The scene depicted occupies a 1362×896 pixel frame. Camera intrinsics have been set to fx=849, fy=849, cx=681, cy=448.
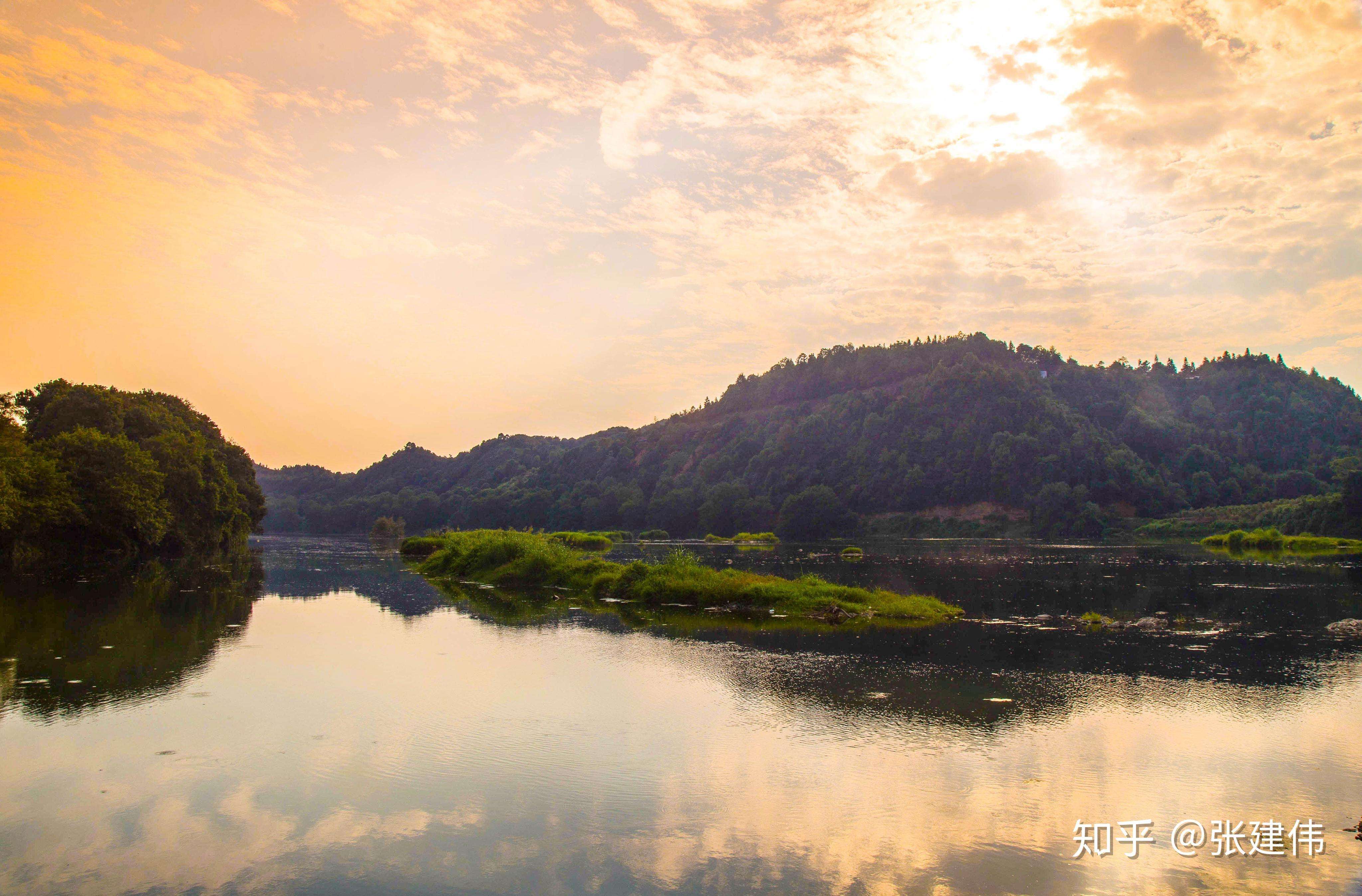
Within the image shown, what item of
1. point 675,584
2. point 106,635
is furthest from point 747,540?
point 106,635

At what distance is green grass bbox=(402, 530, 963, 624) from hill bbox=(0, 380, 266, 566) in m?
15.3

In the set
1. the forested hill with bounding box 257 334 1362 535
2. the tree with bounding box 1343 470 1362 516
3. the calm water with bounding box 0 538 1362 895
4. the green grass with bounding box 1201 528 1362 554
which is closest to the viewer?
the calm water with bounding box 0 538 1362 895

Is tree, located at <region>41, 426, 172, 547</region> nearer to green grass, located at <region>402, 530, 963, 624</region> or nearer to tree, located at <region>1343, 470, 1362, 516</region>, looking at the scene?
green grass, located at <region>402, 530, 963, 624</region>

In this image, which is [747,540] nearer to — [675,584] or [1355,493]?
[1355,493]

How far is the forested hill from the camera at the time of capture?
113 metres

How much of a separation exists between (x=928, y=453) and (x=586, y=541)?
68.6m

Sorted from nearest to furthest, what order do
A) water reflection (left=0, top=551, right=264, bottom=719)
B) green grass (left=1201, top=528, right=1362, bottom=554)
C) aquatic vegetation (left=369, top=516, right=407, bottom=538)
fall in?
water reflection (left=0, top=551, right=264, bottom=719), green grass (left=1201, top=528, right=1362, bottom=554), aquatic vegetation (left=369, top=516, right=407, bottom=538)

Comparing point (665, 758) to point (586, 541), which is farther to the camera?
point (586, 541)

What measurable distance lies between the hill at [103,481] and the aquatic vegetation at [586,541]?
2710 cm

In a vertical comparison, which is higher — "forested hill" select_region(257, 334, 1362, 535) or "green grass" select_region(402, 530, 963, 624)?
"forested hill" select_region(257, 334, 1362, 535)

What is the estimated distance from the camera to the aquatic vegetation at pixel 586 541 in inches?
2931

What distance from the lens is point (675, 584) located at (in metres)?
26.7

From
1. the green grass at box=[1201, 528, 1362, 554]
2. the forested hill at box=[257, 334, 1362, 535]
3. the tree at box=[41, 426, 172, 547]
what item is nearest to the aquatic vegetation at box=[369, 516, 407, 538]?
the forested hill at box=[257, 334, 1362, 535]

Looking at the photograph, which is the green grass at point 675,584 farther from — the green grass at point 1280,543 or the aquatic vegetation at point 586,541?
the green grass at point 1280,543
